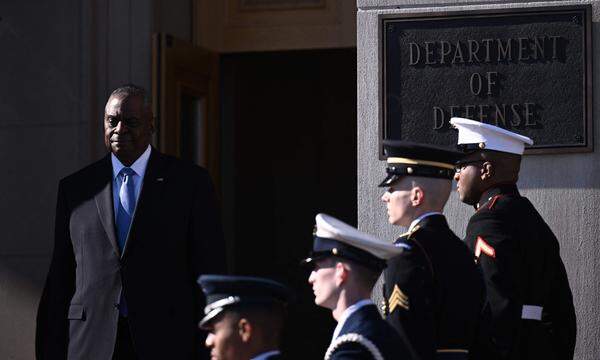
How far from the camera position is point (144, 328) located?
263 inches

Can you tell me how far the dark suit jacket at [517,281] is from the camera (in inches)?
245

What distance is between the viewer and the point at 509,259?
20.7ft

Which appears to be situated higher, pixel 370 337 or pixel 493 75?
pixel 493 75

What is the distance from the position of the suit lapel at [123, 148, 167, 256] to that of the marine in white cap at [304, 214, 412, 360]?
1.98 m

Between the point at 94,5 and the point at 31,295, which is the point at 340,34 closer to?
the point at 94,5

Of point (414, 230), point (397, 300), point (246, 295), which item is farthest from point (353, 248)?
point (414, 230)

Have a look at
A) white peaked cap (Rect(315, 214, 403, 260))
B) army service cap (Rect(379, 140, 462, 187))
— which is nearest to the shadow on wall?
army service cap (Rect(379, 140, 462, 187))

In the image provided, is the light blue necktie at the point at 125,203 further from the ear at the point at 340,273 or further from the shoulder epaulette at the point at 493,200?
the ear at the point at 340,273

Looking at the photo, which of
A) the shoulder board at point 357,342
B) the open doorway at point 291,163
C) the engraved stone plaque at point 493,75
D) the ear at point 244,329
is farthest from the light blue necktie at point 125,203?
the open doorway at point 291,163

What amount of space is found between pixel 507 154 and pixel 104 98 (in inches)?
124

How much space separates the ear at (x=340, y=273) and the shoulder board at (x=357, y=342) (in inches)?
7.5

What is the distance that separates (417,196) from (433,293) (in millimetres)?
443

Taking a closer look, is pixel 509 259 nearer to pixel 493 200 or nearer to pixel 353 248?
pixel 493 200

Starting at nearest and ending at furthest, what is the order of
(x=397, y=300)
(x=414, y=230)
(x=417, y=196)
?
1. (x=397, y=300)
2. (x=414, y=230)
3. (x=417, y=196)
